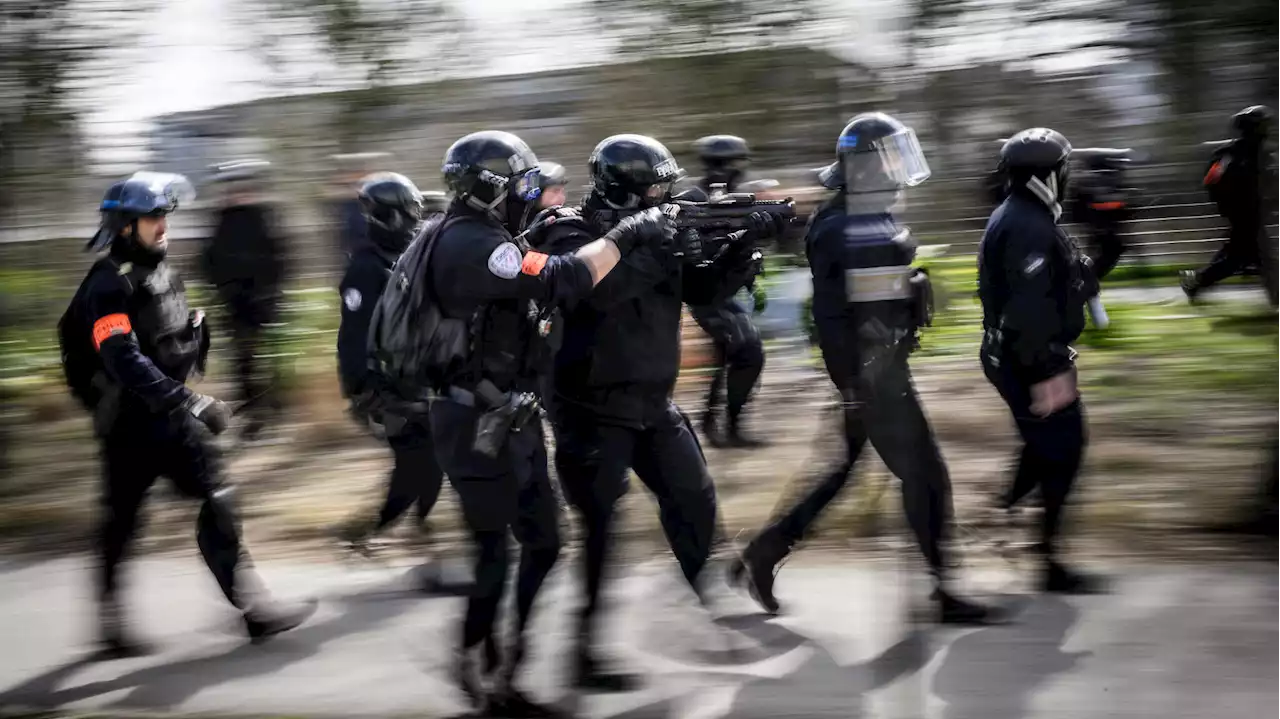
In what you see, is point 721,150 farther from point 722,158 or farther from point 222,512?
point 222,512

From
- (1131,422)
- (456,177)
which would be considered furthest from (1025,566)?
(456,177)

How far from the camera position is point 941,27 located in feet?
20.7

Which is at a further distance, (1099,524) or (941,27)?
(941,27)

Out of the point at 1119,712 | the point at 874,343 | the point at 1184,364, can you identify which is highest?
the point at 874,343

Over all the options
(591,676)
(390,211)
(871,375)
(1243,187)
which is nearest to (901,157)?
(871,375)

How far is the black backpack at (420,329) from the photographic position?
3.98 m

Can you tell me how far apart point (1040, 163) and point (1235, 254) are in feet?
10.0

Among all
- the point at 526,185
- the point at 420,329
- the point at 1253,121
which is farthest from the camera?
the point at 1253,121

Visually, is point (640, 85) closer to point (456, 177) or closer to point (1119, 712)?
point (456, 177)

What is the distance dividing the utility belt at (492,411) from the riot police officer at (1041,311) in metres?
1.84

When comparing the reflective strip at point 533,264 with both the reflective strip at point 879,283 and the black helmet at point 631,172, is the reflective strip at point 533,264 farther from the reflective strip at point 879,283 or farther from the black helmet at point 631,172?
the reflective strip at point 879,283

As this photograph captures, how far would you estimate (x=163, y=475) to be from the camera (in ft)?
16.1

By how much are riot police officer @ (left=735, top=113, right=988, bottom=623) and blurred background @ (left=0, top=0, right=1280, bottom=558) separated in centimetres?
60

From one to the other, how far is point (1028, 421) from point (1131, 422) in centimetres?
270
